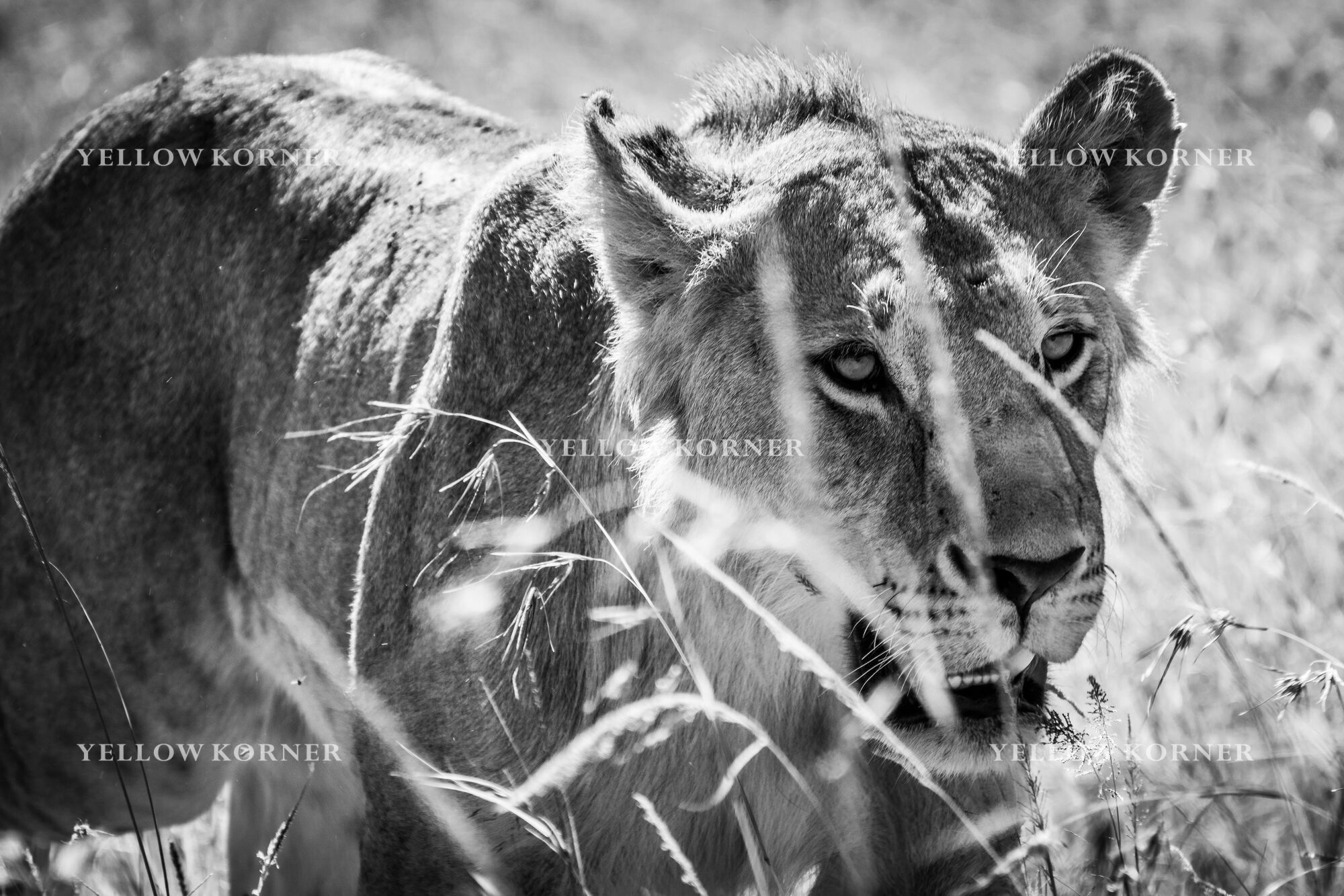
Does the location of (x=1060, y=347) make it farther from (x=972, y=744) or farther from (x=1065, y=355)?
(x=972, y=744)

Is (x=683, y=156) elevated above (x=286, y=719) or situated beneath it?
elevated above

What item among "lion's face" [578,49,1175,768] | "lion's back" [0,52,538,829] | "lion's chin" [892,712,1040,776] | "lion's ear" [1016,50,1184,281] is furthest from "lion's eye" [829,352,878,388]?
"lion's back" [0,52,538,829]

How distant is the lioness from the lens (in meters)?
3.22

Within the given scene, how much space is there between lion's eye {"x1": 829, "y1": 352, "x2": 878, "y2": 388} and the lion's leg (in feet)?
3.36

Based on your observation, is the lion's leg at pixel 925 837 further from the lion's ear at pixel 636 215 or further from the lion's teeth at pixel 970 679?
the lion's ear at pixel 636 215

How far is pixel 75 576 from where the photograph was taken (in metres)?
4.68

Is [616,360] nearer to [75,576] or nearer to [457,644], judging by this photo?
[457,644]

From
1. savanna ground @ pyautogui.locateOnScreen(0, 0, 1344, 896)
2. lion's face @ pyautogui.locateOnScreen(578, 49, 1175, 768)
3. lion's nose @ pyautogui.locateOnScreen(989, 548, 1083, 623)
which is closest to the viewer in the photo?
lion's nose @ pyautogui.locateOnScreen(989, 548, 1083, 623)

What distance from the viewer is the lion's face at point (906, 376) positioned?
305 cm

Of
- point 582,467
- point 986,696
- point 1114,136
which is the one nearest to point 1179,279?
point 1114,136

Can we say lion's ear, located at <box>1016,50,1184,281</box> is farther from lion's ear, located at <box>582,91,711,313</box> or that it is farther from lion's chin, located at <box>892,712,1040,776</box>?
lion's chin, located at <box>892,712,1040,776</box>

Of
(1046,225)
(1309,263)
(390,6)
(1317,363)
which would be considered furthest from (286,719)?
(390,6)

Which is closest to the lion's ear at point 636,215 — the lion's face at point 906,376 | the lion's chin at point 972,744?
the lion's face at point 906,376

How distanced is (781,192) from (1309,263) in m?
4.50
